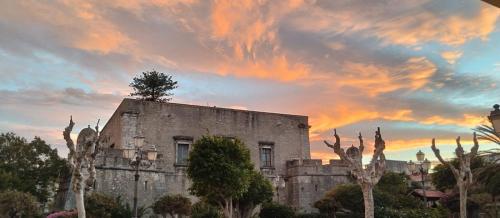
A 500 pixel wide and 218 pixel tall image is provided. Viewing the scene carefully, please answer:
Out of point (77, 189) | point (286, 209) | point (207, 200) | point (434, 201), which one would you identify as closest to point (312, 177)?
point (286, 209)

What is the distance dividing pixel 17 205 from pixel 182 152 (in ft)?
39.7

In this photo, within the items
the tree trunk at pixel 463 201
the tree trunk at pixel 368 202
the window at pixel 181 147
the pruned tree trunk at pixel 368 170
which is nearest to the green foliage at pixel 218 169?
the pruned tree trunk at pixel 368 170

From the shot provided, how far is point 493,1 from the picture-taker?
340 cm

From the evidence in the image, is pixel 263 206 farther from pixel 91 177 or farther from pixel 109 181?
pixel 91 177

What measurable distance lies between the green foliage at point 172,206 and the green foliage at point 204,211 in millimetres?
528

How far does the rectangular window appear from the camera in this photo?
A: 3222cm

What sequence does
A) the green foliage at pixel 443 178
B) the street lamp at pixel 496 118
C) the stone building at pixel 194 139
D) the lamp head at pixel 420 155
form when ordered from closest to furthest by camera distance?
the street lamp at pixel 496 118 < the lamp head at pixel 420 155 < the stone building at pixel 194 139 < the green foliage at pixel 443 178

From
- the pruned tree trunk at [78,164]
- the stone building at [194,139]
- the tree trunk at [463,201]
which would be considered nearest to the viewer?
the pruned tree trunk at [78,164]

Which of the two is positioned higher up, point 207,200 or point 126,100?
point 126,100

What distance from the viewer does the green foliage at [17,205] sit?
2256cm

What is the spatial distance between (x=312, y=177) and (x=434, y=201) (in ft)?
32.0

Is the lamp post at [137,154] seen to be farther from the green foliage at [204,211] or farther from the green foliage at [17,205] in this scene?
the green foliage at [17,205]

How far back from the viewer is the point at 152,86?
43.6 metres

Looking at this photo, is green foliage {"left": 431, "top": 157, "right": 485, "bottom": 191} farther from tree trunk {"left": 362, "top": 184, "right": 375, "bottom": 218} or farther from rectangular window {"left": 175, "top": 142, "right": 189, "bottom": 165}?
tree trunk {"left": 362, "top": 184, "right": 375, "bottom": 218}
